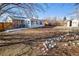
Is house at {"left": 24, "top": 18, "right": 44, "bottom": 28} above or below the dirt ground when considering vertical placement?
above

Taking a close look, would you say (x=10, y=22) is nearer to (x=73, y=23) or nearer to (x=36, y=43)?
(x=36, y=43)

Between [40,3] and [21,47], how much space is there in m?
0.51

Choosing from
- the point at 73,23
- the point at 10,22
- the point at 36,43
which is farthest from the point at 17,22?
the point at 73,23

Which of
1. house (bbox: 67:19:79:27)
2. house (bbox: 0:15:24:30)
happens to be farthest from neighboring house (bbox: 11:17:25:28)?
house (bbox: 67:19:79:27)

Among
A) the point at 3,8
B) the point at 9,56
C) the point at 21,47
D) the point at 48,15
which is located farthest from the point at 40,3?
the point at 9,56

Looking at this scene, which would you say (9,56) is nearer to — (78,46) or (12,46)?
(12,46)

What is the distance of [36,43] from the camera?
1574 millimetres

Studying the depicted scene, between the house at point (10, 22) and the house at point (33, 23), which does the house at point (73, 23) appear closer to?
the house at point (33, 23)

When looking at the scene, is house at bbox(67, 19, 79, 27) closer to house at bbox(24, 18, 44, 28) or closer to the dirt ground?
the dirt ground

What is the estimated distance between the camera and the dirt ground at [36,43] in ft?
5.11

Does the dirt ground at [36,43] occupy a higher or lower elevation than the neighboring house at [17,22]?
lower

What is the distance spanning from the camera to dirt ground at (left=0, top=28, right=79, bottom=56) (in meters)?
1.56

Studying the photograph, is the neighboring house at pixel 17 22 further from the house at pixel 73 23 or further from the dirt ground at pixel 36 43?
the house at pixel 73 23

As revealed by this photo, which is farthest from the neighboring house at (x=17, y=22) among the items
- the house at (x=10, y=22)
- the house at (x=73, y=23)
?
the house at (x=73, y=23)
